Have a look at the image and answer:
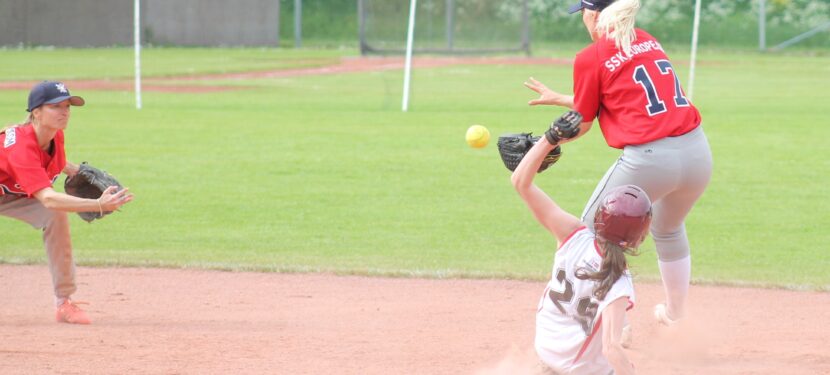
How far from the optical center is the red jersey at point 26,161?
6.11 m

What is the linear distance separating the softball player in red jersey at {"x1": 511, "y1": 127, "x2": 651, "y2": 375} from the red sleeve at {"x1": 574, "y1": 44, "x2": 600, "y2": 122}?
1.23 m

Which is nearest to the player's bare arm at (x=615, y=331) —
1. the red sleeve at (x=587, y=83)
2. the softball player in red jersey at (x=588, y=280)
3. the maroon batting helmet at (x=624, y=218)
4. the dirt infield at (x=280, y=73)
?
the softball player in red jersey at (x=588, y=280)

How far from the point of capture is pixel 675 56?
36562 millimetres

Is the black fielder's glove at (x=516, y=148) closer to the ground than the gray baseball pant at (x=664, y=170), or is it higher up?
higher up

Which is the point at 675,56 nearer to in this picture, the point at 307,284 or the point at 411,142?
the point at 411,142

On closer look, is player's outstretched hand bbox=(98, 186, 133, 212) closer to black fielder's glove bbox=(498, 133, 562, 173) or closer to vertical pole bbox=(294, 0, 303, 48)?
black fielder's glove bbox=(498, 133, 562, 173)

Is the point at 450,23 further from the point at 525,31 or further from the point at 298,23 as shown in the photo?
the point at 298,23

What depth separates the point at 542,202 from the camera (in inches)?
158

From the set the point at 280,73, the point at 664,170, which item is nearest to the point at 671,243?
the point at 664,170

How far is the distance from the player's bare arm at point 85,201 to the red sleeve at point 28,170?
0.14 feet

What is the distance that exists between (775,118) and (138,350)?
15.3 metres

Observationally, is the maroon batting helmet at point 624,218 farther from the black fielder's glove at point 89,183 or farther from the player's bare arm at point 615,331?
the black fielder's glove at point 89,183

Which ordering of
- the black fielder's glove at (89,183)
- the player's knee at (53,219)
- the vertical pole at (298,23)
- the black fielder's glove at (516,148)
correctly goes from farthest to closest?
the vertical pole at (298,23) → the black fielder's glove at (89,183) → the player's knee at (53,219) → the black fielder's glove at (516,148)

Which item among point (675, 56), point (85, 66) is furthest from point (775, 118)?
point (85, 66)
